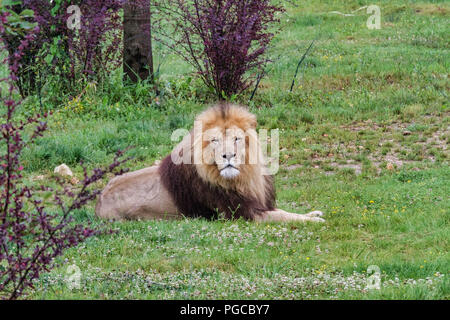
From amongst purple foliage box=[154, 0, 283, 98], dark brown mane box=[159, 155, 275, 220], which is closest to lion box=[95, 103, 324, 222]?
dark brown mane box=[159, 155, 275, 220]

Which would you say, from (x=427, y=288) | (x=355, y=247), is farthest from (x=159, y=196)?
(x=427, y=288)

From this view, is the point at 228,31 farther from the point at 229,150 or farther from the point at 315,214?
the point at 229,150

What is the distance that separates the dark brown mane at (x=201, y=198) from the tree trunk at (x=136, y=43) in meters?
5.64

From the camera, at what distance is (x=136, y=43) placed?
13.0 m

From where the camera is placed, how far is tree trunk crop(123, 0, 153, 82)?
12.8 meters

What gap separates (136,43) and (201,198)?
617 cm

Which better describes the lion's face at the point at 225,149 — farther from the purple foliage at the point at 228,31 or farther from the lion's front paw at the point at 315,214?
the purple foliage at the point at 228,31

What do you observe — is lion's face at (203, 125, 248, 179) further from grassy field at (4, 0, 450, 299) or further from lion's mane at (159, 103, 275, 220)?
grassy field at (4, 0, 450, 299)

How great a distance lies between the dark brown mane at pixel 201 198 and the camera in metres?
7.48

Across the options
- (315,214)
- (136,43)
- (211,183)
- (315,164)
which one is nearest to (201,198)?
(211,183)

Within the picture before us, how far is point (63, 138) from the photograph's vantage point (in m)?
10.8

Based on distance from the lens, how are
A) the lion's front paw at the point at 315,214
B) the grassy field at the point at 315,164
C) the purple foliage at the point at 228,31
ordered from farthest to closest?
the purple foliage at the point at 228,31
the lion's front paw at the point at 315,214
the grassy field at the point at 315,164

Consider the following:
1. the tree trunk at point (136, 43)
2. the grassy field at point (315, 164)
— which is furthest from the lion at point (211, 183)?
the tree trunk at point (136, 43)
